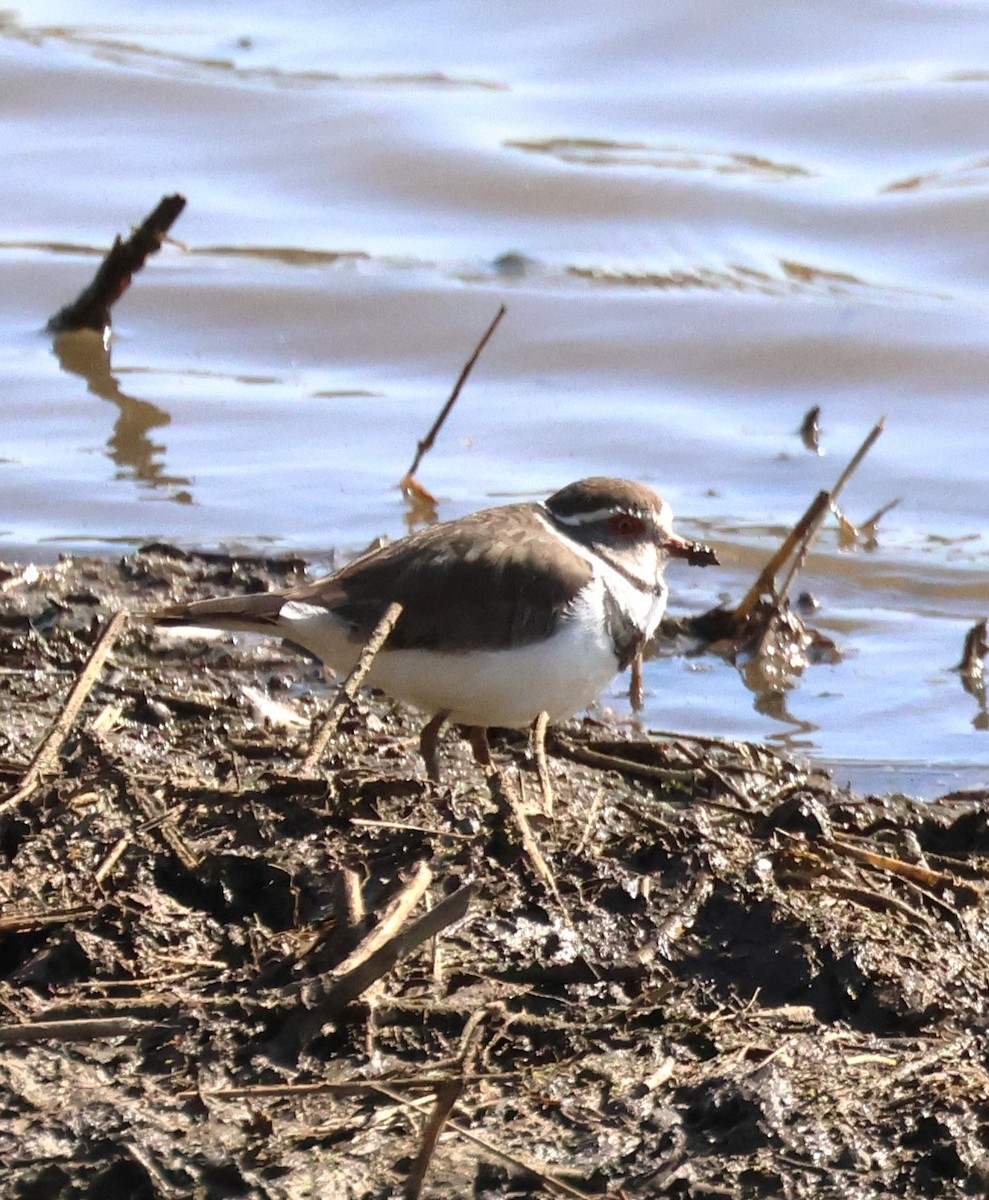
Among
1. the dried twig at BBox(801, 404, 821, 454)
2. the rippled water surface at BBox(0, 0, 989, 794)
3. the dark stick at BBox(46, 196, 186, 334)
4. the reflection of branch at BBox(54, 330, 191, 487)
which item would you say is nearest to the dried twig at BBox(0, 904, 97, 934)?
the rippled water surface at BBox(0, 0, 989, 794)

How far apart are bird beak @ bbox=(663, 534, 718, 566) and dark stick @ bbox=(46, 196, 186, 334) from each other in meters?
4.61

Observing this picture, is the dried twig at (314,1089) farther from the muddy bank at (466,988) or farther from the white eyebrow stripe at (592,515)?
the white eyebrow stripe at (592,515)

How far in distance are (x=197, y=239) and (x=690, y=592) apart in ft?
18.0

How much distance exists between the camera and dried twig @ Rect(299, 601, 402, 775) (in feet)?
14.3

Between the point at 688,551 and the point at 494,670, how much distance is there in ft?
3.85

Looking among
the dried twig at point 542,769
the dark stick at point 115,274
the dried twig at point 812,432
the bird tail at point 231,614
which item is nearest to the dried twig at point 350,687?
the bird tail at point 231,614

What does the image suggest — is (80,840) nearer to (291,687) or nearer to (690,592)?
(291,687)

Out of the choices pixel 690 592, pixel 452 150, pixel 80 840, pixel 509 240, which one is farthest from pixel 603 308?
pixel 80 840

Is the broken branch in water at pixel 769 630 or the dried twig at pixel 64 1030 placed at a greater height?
the broken branch in water at pixel 769 630

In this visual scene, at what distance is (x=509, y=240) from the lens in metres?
12.1

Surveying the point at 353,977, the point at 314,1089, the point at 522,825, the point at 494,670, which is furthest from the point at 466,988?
the point at 494,670

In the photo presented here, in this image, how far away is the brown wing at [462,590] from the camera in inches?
196

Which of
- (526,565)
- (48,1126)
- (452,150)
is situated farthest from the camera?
(452,150)

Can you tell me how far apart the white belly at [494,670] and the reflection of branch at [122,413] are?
401 cm
